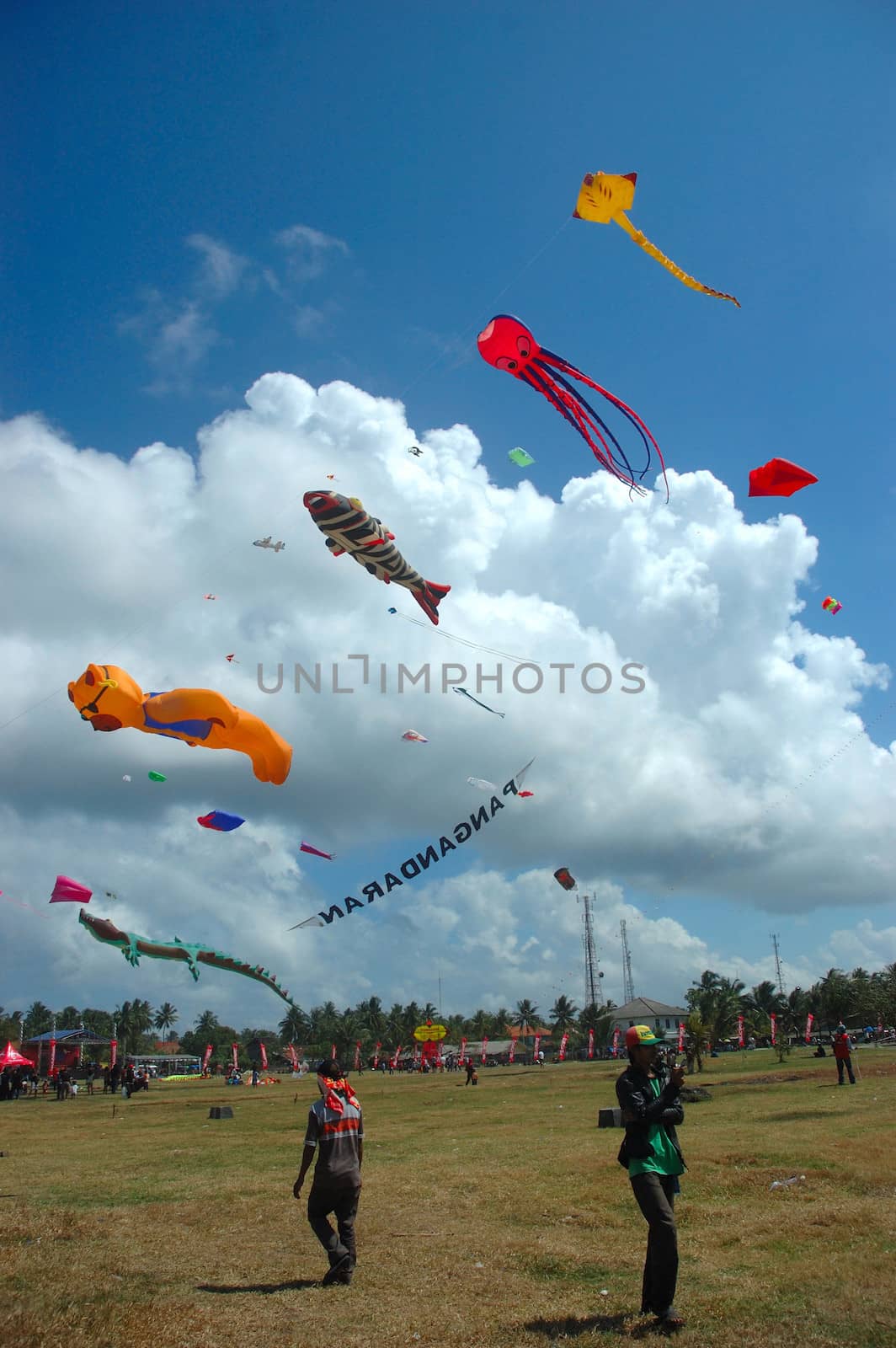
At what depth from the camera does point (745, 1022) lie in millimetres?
70000

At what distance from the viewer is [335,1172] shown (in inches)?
312

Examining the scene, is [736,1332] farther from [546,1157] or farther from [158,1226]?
[546,1157]

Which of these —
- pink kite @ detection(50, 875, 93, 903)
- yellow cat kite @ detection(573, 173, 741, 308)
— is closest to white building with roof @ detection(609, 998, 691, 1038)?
pink kite @ detection(50, 875, 93, 903)

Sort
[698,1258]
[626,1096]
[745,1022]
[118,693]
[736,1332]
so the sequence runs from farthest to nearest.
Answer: [745,1022] → [118,693] → [698,1258] → [626,1096] → [736,1332]

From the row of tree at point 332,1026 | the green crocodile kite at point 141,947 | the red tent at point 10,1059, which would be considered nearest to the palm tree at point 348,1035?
the row of tree at point 332,1026

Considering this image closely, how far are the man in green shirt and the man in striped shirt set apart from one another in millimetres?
2547

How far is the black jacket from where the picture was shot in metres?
6.71

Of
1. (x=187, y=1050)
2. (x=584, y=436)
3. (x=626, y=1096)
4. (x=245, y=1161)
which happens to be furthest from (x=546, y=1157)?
(x=187, y=1050)

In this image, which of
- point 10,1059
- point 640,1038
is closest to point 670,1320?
point 640,1038

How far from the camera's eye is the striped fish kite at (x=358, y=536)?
19.7 metres

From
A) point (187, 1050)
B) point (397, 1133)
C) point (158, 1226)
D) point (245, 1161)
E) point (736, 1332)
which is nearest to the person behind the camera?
point (736, 1332)

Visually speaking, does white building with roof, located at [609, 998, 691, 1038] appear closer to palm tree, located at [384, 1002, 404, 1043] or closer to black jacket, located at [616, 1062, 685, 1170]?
palm tree, located at [384, 1002, 404, 1043]

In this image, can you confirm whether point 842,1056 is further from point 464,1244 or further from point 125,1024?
point 125,1024

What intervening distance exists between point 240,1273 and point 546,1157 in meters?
6.78
